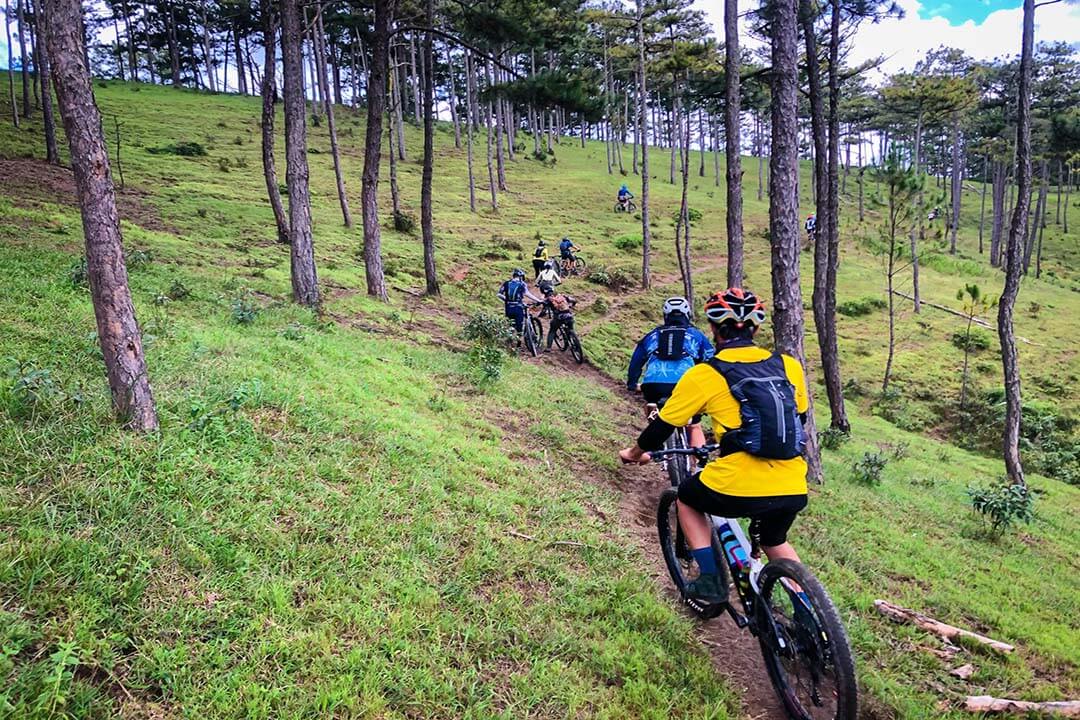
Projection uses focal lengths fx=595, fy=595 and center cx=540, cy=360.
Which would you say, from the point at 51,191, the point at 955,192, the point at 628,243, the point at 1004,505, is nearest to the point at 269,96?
the point at 51,191

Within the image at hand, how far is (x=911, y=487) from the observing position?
11.0 metres

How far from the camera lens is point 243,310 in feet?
30.0

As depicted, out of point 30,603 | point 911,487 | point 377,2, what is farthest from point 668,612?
point 377,2

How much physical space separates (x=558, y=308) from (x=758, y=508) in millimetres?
10205

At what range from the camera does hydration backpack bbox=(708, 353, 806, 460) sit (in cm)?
334

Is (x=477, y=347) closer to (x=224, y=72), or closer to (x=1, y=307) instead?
(x=1, y=307)

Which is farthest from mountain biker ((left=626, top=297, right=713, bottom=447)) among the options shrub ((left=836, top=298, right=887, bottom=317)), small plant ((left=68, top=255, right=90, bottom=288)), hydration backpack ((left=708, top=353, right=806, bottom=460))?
shrub ((left=836, top=298, right=887, bottom=317))

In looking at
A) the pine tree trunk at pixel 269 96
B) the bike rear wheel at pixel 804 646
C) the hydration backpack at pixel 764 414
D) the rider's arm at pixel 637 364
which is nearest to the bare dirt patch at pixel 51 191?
A: the pine tree trunk at pixel 269 96

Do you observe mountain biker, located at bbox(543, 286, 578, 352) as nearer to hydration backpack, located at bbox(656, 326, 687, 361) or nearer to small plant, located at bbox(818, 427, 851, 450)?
small plant, located at bbox(818, 427, 851, 450)

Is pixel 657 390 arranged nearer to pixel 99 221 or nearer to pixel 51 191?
pixel 99 221

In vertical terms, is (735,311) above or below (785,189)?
below

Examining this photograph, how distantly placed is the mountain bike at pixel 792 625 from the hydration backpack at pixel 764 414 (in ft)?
2.16

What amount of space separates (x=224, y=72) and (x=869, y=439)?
7459cm

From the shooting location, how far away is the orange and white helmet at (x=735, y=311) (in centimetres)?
365
